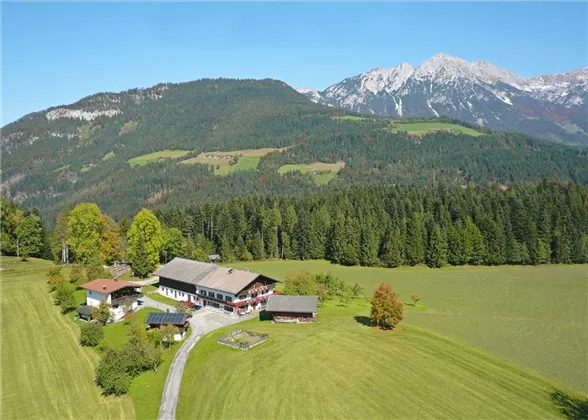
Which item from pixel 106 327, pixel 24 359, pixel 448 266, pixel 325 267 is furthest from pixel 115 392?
pixel 448 266

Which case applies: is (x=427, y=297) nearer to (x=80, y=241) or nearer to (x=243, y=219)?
(x=243, y=219)

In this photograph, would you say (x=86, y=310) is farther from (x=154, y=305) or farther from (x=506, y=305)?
(x=506, y=305)

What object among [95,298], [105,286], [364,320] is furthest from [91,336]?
[364,320]

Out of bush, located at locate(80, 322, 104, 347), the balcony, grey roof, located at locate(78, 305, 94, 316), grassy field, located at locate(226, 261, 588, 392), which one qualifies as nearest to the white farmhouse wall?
the balcony

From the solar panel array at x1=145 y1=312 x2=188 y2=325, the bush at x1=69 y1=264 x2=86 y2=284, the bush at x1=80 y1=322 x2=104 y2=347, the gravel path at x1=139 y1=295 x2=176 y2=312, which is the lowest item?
the gravel path at x1=139 y1=295 x2=176 y2=312

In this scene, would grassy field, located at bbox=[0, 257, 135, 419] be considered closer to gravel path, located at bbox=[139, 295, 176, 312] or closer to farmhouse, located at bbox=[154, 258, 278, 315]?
gravel path, located at bbox=[139, 295, 176, 312]
